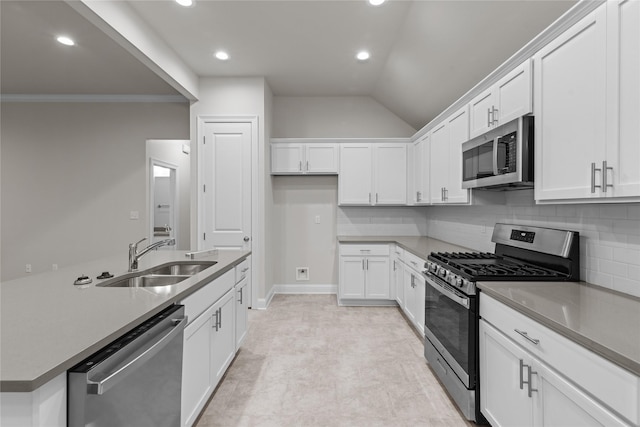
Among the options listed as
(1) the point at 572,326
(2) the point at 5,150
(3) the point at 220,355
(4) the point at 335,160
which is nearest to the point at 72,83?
(2) the point at 5,150

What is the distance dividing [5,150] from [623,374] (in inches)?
281

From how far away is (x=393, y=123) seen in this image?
4930 millimetres

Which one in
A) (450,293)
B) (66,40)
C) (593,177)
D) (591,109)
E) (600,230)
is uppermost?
(66,40)

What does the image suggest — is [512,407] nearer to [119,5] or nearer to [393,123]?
[119,5]

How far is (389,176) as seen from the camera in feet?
14.8

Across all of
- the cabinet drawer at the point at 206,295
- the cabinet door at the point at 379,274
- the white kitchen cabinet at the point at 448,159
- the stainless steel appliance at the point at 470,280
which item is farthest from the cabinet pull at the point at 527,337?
the cabinet door at the point at 379,274

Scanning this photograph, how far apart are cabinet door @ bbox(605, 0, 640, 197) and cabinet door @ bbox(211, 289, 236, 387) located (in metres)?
2.23

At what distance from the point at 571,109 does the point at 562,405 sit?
1.32 meters

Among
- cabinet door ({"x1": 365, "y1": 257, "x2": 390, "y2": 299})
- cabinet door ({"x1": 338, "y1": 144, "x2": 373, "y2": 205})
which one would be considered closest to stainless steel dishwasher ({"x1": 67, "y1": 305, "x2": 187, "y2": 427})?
cabinet door ({"x1": 365, "y1": 257, "x2": 390, "y2": 299})

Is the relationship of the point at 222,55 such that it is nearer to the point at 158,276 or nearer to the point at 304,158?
the point at 304,158

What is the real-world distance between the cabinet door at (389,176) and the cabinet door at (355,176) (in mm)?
118

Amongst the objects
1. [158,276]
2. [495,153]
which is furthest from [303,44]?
[158,276]

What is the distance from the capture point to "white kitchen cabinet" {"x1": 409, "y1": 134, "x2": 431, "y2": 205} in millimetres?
3836

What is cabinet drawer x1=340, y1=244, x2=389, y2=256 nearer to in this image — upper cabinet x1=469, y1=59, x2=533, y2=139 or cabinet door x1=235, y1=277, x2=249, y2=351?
cabinet door x1=235, y1=277, x2=249, y2=351
